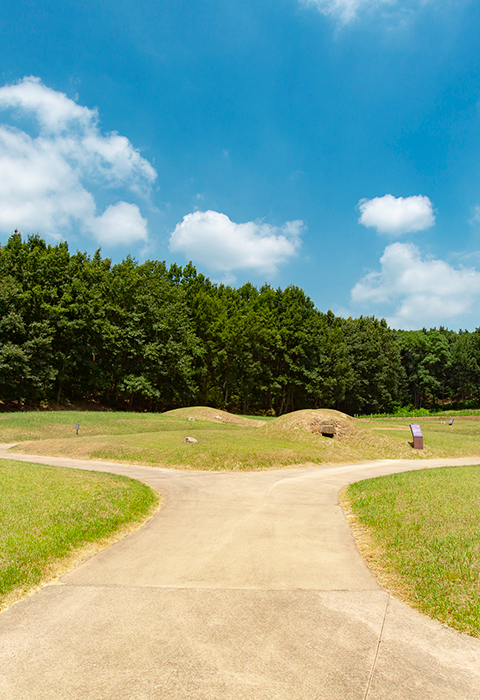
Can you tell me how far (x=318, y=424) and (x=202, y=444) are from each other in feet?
24.1

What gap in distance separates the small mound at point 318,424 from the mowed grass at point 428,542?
11.3 metres

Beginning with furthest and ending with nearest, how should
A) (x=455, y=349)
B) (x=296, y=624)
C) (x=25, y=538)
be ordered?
(x=455, y=349)
(x=25, y=538)
(x=296, y=624)

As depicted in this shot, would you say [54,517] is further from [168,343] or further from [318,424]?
[168,343]

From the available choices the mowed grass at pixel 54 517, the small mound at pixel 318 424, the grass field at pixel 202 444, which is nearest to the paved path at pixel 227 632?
the mowed grass at pixel 54 517

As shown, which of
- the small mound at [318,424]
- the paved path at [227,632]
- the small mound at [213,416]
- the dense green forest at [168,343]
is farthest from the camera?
the dense green forest at [168,343]

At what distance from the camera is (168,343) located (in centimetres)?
4353

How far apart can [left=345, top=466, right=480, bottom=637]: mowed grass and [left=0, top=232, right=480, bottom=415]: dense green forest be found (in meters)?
33.5

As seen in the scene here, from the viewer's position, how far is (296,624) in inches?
155

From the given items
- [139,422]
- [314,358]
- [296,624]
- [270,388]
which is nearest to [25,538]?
[296,624]

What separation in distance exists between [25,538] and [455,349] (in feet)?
271

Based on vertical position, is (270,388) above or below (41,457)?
above

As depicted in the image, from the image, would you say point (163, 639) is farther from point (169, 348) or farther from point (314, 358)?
point (314, 358)

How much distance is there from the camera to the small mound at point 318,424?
854 inches

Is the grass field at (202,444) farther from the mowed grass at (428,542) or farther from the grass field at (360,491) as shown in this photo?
the mowed grass at (428,542)
